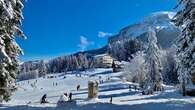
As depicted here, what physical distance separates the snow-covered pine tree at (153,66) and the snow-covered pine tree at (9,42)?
169 feet

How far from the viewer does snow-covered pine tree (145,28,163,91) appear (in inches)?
3442

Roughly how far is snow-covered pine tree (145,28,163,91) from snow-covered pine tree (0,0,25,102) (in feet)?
169

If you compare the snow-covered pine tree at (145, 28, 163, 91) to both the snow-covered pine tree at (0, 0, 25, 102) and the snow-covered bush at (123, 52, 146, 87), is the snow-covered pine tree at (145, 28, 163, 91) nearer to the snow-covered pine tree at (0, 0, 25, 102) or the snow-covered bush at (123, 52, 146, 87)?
the snow-covered bush at (123, 52, 146, 87)

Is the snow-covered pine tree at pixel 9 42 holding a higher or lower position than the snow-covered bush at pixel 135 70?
lower

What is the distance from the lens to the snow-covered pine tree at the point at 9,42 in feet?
97.3

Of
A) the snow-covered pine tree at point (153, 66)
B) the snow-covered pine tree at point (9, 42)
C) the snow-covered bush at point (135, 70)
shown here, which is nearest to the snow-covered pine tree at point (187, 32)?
the snow-covered pine tree at point (9, 42)

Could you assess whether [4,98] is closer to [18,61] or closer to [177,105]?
[18,61]

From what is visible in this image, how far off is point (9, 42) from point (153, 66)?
2242 inches

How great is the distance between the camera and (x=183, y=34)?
34.2 meters

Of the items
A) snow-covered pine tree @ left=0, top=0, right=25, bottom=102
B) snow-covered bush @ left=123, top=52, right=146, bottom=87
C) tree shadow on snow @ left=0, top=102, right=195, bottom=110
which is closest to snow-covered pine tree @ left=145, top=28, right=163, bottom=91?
snow-covered bush @ left=123, top=52, right=146, bottom=87

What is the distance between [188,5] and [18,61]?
14932 millimetres

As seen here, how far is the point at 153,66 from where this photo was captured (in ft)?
293

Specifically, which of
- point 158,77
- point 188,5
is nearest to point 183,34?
point 188,5

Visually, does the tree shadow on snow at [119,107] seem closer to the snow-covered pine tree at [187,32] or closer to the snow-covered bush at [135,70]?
the snow-covered pine tree at [187,32]
